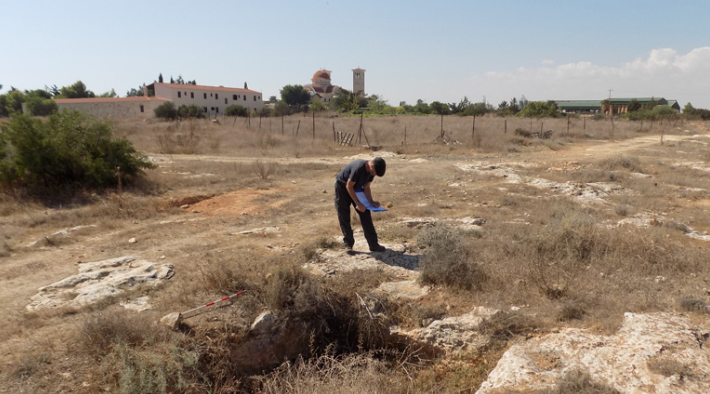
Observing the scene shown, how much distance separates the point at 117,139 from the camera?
10914 millimetres

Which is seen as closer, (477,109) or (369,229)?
(369,229)

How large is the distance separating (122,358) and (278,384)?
1.41m

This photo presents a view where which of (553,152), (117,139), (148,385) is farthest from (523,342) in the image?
(553,152)

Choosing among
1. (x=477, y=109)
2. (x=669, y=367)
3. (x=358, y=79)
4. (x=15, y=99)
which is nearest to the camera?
(x=669, y=367)

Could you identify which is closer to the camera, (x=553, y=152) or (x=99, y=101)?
(x=553, y=152)

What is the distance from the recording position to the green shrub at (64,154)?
961 cm

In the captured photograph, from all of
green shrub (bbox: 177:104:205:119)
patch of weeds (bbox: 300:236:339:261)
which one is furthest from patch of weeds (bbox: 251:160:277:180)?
green shrub (bbox: 177:104:205:119)

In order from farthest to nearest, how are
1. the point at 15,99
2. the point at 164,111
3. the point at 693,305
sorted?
1. the point at 15,99
2. the point at 164,111
3. the point at 693,305

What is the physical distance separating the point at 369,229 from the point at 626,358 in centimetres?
300

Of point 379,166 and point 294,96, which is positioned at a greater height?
point 294,96

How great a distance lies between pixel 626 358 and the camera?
3369 millimetres

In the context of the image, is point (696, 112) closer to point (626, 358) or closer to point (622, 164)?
point (622, 164)

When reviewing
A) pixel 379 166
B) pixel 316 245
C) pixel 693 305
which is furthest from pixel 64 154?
pixel 693 305

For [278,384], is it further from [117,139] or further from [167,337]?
[117,139]
